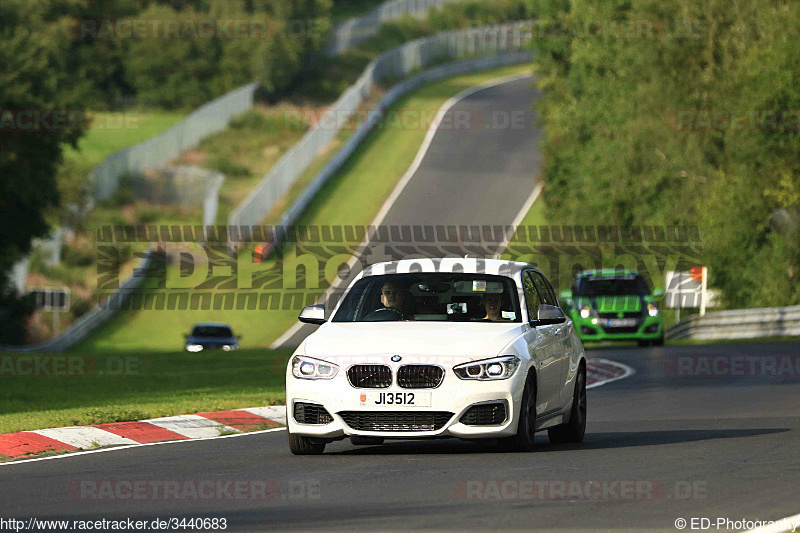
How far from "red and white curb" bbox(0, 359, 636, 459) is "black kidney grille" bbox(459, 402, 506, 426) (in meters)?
3.57

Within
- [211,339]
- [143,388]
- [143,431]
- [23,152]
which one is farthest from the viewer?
[23,152]

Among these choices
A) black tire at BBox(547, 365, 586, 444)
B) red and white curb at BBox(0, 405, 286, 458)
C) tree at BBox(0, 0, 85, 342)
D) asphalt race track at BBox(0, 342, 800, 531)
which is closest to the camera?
asphalt race track at BBox(0, 342, 800, 531)

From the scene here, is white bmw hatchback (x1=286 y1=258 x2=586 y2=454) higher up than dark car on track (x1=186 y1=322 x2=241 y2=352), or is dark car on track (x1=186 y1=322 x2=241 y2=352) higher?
white bmw hatchback (x1=286 y1=258 x2=586 y2=454)

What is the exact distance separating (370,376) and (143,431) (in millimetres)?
3637

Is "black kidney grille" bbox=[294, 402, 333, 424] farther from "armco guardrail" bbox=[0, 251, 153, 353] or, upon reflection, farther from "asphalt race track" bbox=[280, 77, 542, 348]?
"armco guardrail" bbox=[0, 251, 153, 353]

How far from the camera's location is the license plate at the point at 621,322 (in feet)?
110

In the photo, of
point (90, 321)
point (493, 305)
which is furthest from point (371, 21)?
point (493, 305)

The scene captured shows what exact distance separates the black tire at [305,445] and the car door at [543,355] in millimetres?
1879

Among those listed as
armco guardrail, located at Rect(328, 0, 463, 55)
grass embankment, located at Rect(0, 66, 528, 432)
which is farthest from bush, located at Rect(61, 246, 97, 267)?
armco guardrail, located at Rect(328, 0, 463, 55)

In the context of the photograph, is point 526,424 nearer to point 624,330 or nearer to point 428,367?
point 428,367

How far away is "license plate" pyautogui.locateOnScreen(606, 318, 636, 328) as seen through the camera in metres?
33.6

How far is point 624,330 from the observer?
33.7 metres

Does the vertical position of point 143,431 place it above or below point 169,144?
above

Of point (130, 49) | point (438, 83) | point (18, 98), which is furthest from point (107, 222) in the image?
point (130, 49)
